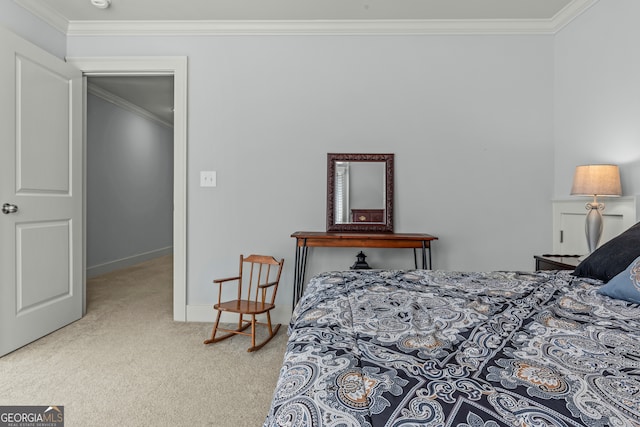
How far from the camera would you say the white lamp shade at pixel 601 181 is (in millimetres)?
2195

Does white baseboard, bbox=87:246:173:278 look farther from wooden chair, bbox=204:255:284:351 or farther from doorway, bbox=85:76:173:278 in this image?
wooden chair, bbox=204:255:284:351

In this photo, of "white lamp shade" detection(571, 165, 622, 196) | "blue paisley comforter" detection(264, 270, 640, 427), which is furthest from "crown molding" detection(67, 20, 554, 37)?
"blue paisley comforter" detection(264, 270, 640, 427)

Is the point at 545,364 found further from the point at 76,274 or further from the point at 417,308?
the point at 76,274

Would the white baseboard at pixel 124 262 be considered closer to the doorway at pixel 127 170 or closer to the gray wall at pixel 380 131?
the doorway at pixel 127 170

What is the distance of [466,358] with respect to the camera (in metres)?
0.79

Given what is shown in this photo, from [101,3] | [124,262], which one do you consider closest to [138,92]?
[101,3]

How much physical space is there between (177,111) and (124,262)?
345 cm

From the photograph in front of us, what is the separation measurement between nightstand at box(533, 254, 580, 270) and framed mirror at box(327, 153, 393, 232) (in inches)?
43.6

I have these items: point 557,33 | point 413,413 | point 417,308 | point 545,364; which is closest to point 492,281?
point 417,308

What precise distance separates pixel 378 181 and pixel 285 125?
36.4 inches

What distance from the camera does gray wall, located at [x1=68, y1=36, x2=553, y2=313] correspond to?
3012mm

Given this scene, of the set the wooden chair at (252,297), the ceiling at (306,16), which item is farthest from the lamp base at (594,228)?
the wooden chair at (252,297)

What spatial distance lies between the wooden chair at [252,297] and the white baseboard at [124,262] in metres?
2.83

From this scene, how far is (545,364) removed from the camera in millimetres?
747
